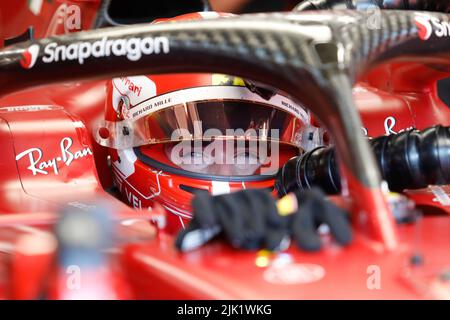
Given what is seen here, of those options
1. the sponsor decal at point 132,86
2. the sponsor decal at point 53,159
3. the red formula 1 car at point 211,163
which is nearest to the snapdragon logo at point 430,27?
the red formula 1 car at point 211,163

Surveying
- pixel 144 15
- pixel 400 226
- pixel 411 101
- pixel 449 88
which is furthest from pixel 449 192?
pixel 449 88

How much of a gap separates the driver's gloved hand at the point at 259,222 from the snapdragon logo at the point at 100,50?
26cm

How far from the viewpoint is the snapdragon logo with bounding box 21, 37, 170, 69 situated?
2.95ft

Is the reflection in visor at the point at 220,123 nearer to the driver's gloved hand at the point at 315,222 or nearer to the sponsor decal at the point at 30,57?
the sponsor decal at the point at 30,57

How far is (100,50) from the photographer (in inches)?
36.5

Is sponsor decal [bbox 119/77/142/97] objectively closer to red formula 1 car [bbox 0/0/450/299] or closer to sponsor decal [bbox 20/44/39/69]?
red formula 1 car [bbox 0/0/450/299]

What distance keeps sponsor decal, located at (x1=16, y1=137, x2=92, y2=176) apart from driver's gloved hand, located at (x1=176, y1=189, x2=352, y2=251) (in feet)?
2.30

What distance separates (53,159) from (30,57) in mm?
449

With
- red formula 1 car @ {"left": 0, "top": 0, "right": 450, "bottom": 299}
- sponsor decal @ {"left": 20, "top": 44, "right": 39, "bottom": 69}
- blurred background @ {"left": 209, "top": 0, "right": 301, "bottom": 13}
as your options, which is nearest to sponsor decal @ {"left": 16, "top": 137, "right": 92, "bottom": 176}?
red formula 1 car @ {"left": 0, "top": 0, "right": 450, "bottom": 299}

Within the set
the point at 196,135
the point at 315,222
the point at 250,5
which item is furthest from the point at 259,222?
A: the point at 250,5

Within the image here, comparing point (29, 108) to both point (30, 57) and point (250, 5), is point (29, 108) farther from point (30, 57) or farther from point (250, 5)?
point (250, 5)

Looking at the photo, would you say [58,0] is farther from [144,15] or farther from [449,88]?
[449,88]

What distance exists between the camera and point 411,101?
1608 millimetres

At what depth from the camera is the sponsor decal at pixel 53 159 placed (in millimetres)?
1352
